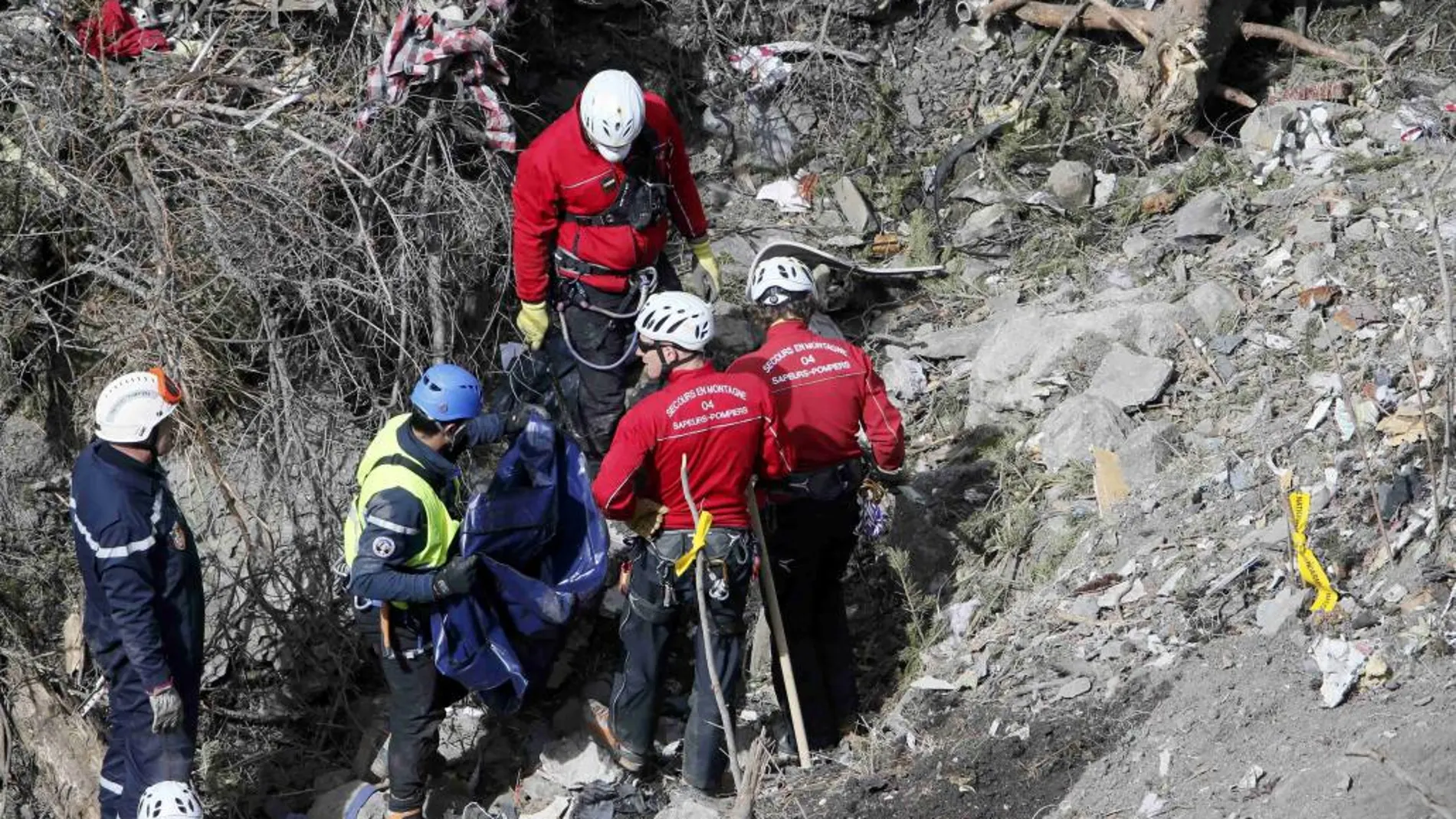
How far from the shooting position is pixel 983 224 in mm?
8742

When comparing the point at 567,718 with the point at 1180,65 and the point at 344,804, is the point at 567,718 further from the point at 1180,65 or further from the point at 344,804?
the point at 1180,65

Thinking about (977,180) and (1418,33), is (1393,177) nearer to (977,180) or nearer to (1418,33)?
(1418,33)

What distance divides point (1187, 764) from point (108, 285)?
545 cm

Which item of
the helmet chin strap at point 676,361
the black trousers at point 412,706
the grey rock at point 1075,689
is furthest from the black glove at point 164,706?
the grey rock at point 1075,689

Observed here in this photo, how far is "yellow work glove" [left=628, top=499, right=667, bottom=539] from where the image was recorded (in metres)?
5.55

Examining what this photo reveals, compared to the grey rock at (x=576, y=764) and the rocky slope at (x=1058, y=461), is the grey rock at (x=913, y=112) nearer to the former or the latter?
the rocky slope at (x=1058, y=461)

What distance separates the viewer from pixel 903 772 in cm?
578

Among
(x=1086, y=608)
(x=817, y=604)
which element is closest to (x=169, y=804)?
(x=817, y=604)

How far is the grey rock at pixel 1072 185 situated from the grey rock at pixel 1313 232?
4.46 ft

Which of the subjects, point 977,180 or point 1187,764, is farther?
point 977,180

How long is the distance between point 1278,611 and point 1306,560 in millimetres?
230

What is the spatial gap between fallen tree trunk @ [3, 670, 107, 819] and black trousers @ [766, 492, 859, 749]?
2.86 metres

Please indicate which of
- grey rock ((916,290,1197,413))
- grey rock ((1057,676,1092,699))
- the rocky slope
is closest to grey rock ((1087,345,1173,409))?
the rocky slope

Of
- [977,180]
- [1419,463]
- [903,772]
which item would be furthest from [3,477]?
[1419,463]
